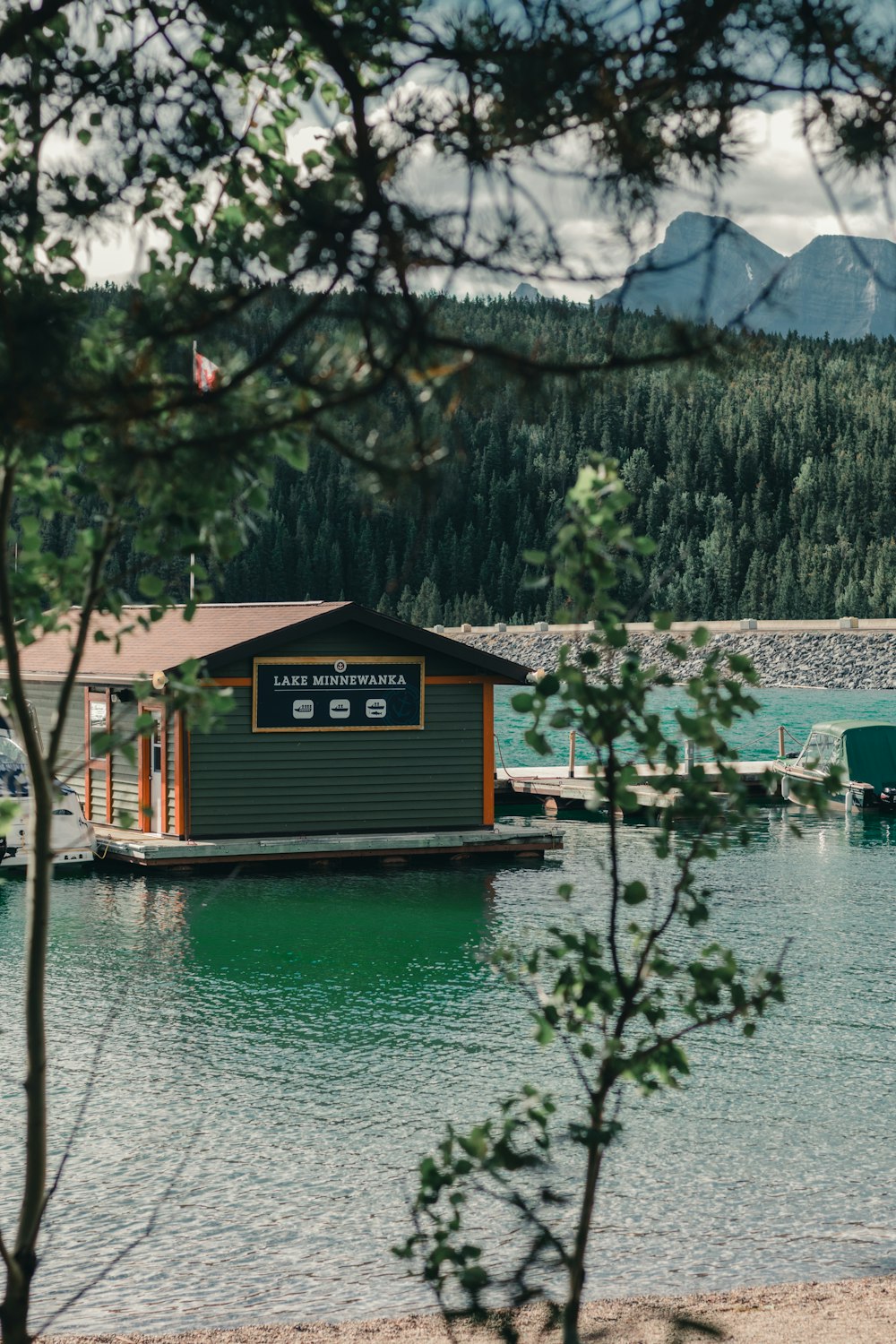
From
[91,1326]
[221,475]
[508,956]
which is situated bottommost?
[91,1326]

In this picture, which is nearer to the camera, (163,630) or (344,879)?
(344,879)

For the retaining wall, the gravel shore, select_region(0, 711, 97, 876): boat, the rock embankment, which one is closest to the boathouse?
select_region(0, 711, 97, 876): boat

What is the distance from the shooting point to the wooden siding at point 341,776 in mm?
25547

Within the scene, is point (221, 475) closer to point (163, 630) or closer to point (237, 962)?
point (237, 962)

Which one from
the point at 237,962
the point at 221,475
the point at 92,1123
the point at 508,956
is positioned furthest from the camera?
the point at 237,962

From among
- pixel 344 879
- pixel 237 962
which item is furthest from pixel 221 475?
pixel 344 879

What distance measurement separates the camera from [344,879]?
982 inches

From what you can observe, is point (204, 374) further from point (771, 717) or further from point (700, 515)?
point (700, 515)

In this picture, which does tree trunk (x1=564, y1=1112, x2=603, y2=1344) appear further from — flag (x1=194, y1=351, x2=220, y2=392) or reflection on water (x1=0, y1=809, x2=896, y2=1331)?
flag (x1=194, y1=351, x2=220, y2=392)

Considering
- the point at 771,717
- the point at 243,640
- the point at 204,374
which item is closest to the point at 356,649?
the point at 243,640

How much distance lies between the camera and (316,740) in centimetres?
2605

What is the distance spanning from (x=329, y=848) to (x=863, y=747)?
15848mm

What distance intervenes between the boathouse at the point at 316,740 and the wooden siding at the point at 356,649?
0.07 feet

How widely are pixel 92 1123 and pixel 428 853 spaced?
13.9 metres
